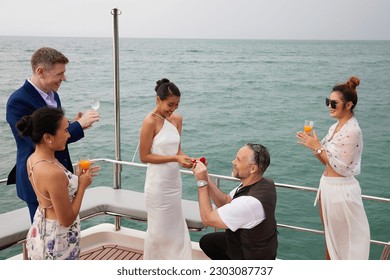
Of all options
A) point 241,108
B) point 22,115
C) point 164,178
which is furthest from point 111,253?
point 241,108

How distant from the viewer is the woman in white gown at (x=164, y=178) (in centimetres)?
292

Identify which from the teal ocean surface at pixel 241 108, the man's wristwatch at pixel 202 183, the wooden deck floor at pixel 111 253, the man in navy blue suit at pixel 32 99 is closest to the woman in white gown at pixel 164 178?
the wooden deck floor at pixel 111 253

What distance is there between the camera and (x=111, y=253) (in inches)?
140

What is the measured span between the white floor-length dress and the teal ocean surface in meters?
7.25

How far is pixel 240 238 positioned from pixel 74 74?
33551 millimetres

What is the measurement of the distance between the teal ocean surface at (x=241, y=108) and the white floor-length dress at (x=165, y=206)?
7.25 m

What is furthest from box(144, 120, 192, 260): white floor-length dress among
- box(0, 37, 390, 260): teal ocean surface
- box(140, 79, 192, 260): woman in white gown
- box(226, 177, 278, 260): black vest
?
box(0, 37, 390, 260): teal ocean surface

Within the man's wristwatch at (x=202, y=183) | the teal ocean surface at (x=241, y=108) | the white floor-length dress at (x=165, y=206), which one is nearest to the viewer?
the man's wristwatch at (x=202, y=183)

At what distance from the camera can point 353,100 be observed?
114 inches

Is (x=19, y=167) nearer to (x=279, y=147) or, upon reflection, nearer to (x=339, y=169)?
(x=339, y=169)

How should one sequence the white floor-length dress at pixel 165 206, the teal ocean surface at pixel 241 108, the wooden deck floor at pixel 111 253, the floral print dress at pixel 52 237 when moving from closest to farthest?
the floral print dress at pixel 52 237, the white floor-length dress at pixel 165 206, the wooden deck floor at pixel 111 253, the teal ocean surface at pixel 241 108

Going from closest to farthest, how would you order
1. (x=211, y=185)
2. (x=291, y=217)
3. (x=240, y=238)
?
1. (x=240, y=238)
2. (x=211, y=185)
3. (x=291, y=217)

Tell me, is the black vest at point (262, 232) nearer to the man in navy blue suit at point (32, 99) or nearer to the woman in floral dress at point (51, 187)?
the woman in floral dress at point (51, 187)

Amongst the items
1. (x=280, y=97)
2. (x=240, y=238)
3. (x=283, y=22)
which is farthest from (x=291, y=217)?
(x=283, y=22)
